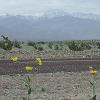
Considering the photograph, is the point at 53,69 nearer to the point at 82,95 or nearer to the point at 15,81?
the point at 15,81

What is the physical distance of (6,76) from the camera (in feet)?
59.2

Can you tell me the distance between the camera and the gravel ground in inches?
509

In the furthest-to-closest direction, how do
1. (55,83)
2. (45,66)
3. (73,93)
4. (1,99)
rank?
(45,66) < (55,83) < (73,93) < (1,99)

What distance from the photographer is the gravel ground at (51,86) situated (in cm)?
1293

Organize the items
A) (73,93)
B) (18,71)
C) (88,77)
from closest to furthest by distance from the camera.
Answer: (73,93)
(88,77)
(18,71)

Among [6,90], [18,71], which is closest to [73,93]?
[6,90]

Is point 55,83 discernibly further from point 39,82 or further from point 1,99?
point 1,99

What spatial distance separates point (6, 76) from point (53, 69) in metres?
3.23

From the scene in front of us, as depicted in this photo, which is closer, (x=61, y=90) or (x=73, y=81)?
(x=61, y=90)

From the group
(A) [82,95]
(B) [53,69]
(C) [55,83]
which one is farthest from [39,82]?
(B) [53,69]

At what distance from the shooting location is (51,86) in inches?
594

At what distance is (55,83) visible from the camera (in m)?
15.9

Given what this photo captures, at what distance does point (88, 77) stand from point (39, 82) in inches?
93.2

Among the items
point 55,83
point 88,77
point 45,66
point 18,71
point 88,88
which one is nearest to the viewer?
point 88,88
